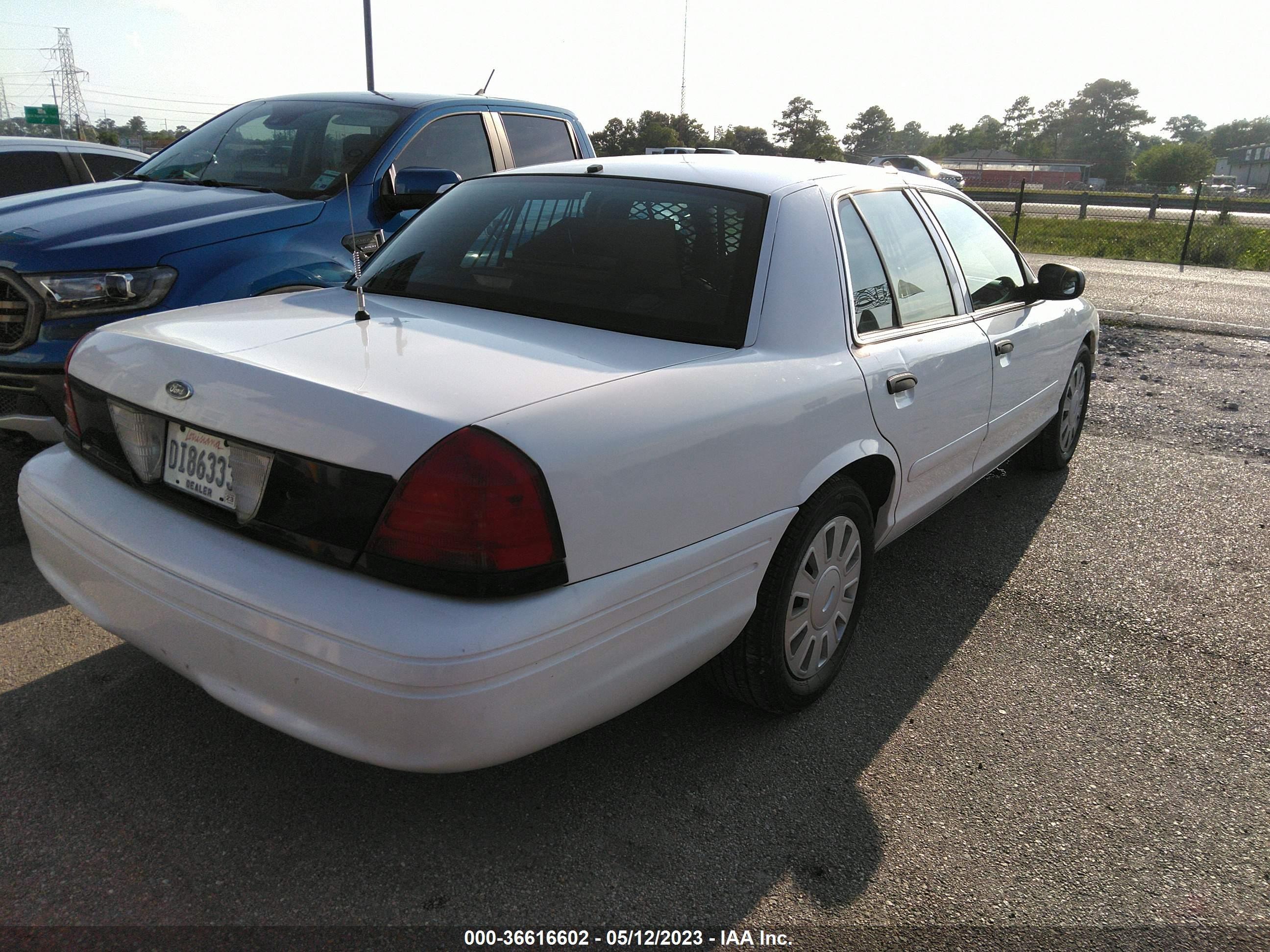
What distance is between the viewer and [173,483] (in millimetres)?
2240

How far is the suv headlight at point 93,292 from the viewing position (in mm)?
3691

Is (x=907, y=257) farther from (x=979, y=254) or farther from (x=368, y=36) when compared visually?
(x=368, y=36)

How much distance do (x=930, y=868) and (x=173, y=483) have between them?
1961mm

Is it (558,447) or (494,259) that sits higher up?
(494,259)

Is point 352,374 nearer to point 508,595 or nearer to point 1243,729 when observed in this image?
point 508,595

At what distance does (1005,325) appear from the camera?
3.89 m

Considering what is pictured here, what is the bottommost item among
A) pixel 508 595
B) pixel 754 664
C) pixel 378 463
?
pixel 754 664

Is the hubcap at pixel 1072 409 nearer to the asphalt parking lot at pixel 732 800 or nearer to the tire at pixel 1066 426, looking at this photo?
the tire at pixel 1066 426

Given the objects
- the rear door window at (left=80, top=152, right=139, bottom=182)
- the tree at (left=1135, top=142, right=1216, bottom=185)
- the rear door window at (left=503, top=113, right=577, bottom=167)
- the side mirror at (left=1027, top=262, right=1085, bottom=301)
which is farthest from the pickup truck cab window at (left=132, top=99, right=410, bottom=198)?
the tree at (left=1135, top=142, right=1216, bottom=185)

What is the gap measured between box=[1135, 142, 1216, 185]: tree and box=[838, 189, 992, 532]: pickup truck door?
10910cm

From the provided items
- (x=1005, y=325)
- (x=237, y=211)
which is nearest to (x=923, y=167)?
(x=1005, y=325)

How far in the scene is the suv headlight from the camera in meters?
3.69

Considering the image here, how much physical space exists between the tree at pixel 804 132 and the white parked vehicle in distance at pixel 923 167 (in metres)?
17.6

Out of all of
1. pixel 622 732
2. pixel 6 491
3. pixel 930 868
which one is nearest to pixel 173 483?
pixel 622 732
